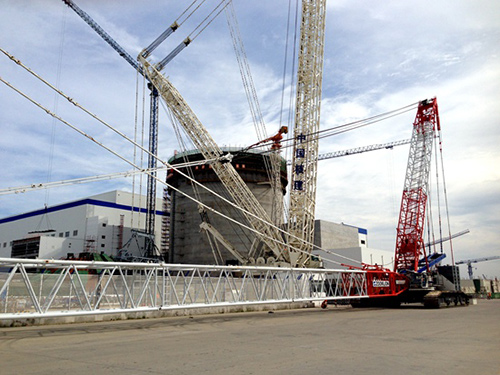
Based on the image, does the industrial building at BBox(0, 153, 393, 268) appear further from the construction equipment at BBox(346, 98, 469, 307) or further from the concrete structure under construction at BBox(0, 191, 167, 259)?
the construction equipment at BBox(346, 98, 469, 307)

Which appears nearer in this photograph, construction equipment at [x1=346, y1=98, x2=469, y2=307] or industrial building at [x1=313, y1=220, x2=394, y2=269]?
construction equipment at [x1=346, y1=98, x2=469, y2=307]

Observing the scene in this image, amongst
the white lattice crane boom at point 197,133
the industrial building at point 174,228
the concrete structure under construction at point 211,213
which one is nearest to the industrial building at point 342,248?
the industrial building at point 174,228

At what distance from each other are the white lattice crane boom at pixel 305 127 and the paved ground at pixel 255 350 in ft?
105

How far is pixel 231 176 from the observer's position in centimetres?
5228

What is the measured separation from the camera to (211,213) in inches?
2539

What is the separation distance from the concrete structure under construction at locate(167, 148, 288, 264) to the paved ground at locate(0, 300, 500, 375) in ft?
151

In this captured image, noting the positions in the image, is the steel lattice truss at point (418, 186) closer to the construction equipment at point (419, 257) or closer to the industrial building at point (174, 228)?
the construction equipment at point (419, 257)

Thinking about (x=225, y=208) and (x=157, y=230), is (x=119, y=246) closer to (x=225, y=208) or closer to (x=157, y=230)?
(x=157, y=230)

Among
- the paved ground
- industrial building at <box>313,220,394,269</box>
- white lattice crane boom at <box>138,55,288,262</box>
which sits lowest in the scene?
the paved ground

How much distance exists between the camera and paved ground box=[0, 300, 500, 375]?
8.89 metres

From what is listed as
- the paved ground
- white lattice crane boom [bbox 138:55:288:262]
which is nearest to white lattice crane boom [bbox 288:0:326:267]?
white lattice crane boom [bbox 138:55:288:262]

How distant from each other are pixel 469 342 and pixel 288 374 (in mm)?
7240

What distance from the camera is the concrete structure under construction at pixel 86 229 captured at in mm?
75562

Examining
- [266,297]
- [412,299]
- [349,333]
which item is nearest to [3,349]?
[349,333]
